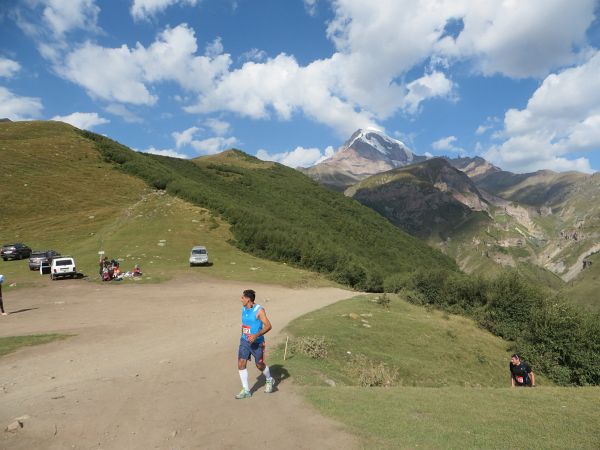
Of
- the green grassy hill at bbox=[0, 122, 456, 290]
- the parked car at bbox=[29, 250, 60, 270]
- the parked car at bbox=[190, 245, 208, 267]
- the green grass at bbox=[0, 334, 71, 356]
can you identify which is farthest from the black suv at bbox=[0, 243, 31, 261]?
the green grass at bbox=[0, 334, 71, 356]

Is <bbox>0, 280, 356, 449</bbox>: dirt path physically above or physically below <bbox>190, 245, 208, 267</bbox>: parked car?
below

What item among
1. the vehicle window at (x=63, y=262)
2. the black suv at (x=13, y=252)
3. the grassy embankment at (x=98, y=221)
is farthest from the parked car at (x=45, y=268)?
the black suv at (x=13, y=252)

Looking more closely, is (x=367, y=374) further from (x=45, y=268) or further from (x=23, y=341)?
(x=45, y=268)

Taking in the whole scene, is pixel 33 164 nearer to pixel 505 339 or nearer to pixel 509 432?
pixel 505 339

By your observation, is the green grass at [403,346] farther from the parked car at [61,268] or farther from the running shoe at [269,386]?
the parked car at [61,268]

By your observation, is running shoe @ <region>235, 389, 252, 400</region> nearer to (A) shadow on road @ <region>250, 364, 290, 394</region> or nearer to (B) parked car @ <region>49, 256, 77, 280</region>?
(A) shadow on road @ <region>250, 364, 290, 394</region>

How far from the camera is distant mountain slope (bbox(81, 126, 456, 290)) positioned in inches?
2125

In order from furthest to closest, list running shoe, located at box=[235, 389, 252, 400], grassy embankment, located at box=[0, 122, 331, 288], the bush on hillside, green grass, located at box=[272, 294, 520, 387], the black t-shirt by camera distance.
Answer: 1. grassy embankment, located at box=[0, 122, 331, 288]
2. the bush on hillside
3. green grass, located at box=[272, 294, 520, 387]
4. the black t-shirt
5. running shoe, located at box=[235, 389, 252, 400]

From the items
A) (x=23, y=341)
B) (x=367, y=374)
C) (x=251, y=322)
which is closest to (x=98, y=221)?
(x=23, y=341)

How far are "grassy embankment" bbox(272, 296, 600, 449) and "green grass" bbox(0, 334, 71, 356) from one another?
10.8 metres

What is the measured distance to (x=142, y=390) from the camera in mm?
11312

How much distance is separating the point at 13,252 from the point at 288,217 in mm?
57272

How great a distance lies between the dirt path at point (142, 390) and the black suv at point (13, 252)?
92.1 feet

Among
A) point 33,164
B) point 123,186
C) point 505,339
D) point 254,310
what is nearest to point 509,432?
point 254,310
